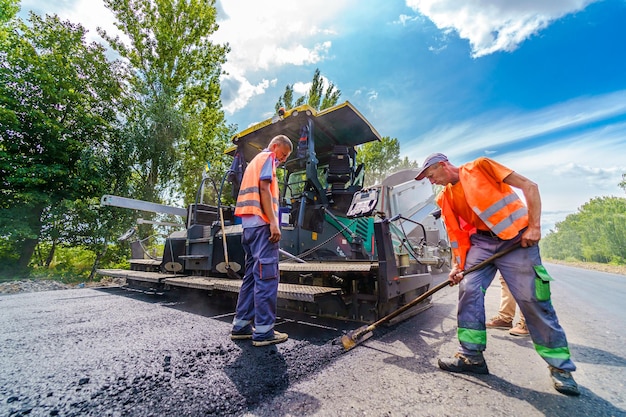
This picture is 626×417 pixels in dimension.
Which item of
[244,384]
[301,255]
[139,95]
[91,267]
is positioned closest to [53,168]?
[91,267]

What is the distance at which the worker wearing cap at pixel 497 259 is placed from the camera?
1.67 m

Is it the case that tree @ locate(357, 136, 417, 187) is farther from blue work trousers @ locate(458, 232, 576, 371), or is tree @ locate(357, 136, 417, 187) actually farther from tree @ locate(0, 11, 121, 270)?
blue work trousers @ locate(458, 232, 576, 371)

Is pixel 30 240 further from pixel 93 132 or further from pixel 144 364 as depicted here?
pixel 144 364

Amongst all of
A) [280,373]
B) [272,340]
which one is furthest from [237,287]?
[280,373]

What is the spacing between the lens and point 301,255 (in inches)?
144

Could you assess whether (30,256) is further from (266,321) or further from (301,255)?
(266,321)

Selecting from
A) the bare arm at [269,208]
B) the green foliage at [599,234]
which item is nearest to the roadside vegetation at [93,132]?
the bare arm at [269,208]

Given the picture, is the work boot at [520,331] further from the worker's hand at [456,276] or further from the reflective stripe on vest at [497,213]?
the reflective stripe on vest at [497,213]

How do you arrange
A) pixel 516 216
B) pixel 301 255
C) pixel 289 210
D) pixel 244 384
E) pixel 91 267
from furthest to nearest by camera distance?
pixel 91 267, pixel 289 210, pixel 301 255, pixel 516 216, pixel 244 384

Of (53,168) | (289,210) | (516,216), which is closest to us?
(516,216)

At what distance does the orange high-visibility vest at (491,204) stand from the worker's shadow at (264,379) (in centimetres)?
161

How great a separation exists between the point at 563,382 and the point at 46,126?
1269 centimetres

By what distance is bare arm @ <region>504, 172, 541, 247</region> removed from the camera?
1790 millimetres

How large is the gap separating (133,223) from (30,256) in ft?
9.54
